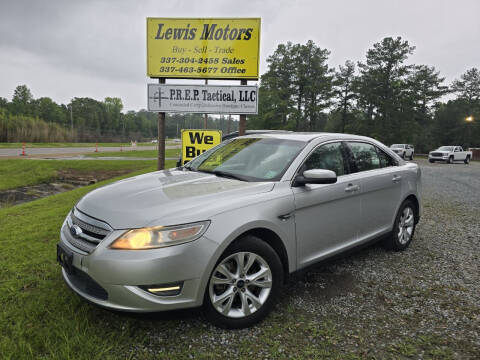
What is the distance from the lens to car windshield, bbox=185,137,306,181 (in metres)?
2.96

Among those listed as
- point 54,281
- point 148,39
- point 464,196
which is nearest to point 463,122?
point 464,196

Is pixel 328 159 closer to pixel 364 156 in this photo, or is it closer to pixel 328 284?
pixel 364 156

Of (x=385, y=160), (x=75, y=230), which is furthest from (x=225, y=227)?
(x=385, y=160)

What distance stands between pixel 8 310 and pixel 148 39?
5830 mm

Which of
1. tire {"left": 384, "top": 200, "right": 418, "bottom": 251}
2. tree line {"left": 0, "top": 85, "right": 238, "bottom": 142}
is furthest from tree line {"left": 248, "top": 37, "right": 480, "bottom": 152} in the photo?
tire {"left": 384, "top": 200, "right": 418, "bottom": 251}

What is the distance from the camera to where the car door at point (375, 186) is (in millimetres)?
3490

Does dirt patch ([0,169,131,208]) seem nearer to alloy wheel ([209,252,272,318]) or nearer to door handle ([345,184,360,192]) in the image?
alloy wheel ([209,252,272,318])

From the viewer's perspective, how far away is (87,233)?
2.28 meters

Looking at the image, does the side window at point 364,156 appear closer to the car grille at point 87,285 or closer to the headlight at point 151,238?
the headlight at point 151,238

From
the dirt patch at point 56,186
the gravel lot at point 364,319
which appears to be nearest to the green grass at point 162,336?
the gravel lot at point 364,319

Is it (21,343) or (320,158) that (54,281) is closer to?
(21,343)

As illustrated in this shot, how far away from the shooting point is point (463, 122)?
52094 mm

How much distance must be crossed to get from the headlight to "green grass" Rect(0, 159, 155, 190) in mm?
11677

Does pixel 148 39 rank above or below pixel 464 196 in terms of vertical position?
above
